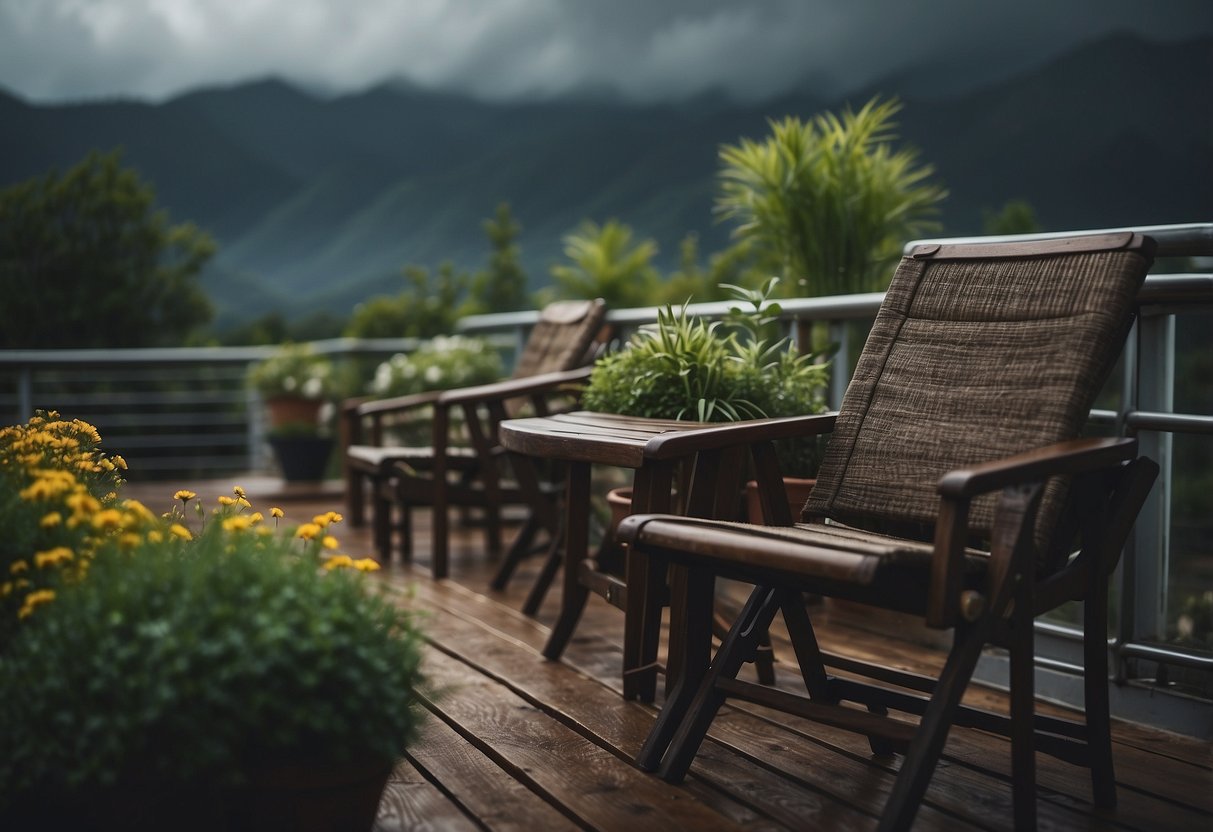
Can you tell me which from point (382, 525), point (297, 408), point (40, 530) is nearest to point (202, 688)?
point (40, 530)

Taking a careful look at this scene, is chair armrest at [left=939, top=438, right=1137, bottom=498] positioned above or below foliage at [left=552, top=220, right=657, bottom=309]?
below

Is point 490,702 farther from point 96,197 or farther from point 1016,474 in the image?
point 96,197

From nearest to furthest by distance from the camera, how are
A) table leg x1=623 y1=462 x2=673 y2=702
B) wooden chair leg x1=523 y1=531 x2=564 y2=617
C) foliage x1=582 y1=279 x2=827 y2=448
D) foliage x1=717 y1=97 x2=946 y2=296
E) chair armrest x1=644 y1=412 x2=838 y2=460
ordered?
chair armrest x1=644 y1=412 x2=838 y2=460, table leg x1=623 y1=462 x2=673 y2=702, foliage x1=582 y1=279 x2=827 y2=448, wooden chair leg x1=523 y1=531 x2=564 y2=617, foliage x1=717 y1=97 x2=946 y2=296

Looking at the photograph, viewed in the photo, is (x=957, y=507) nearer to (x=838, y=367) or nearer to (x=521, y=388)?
(x=838, y=367)

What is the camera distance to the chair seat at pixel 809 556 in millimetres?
1452

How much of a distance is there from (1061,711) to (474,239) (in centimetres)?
5696

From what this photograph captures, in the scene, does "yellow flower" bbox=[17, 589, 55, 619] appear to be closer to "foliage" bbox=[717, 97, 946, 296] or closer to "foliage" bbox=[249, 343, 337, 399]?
"foliage" bbox=[717, 97, 946, 296]

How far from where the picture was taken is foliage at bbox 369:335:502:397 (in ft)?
17.1

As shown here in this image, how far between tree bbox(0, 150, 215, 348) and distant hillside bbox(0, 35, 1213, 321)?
12.1 m

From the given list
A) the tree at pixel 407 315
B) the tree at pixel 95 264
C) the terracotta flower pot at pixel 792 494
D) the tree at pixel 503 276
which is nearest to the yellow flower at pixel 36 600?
the terracotta flower pot at pixel 792 494

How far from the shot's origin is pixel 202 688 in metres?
1.27

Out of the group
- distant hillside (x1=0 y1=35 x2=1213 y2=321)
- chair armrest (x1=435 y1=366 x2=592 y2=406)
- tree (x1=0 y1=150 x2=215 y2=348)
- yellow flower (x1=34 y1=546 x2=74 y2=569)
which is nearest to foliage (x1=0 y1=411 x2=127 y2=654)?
yellow flower (x1=34 y1=546 x2=74 y2=569)

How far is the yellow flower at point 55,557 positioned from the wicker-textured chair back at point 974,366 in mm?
1278

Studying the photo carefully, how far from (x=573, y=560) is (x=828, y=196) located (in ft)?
5.92
